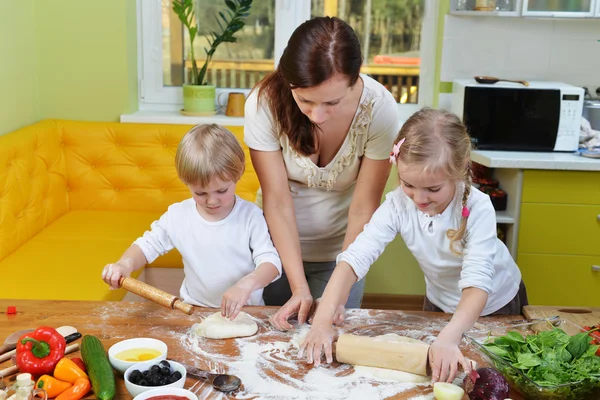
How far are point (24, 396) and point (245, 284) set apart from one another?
0.61 meters

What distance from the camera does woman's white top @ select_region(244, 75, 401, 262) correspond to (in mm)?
1798

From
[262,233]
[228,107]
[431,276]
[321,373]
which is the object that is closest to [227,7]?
[228,107]

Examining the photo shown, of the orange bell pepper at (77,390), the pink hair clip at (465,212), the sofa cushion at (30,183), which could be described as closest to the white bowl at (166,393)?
the orange bell pepper at (77,390)

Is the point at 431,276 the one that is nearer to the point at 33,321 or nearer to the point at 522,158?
the point at 33,321

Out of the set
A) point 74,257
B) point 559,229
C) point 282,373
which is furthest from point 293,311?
point 559,229

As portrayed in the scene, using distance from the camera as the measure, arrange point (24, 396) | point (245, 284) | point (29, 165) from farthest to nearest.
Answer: point (29, 165) < point (245, 284) < point (24, 396)

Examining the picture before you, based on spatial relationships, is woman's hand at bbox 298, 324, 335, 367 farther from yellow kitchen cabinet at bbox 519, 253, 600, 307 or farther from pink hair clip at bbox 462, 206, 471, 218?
yellow kitchen cabinet at bbox 519, 253, 600, 307

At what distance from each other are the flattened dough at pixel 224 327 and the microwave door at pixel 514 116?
6.13ft

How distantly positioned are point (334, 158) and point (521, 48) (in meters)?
1.94

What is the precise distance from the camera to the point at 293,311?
1578 mm

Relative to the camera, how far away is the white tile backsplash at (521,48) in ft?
11.0

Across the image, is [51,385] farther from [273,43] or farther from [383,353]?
[273,43]

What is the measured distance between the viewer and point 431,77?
3.57 meters

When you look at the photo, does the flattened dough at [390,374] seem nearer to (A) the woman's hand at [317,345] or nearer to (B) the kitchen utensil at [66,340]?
(A) the woman's hand at [317,345]
